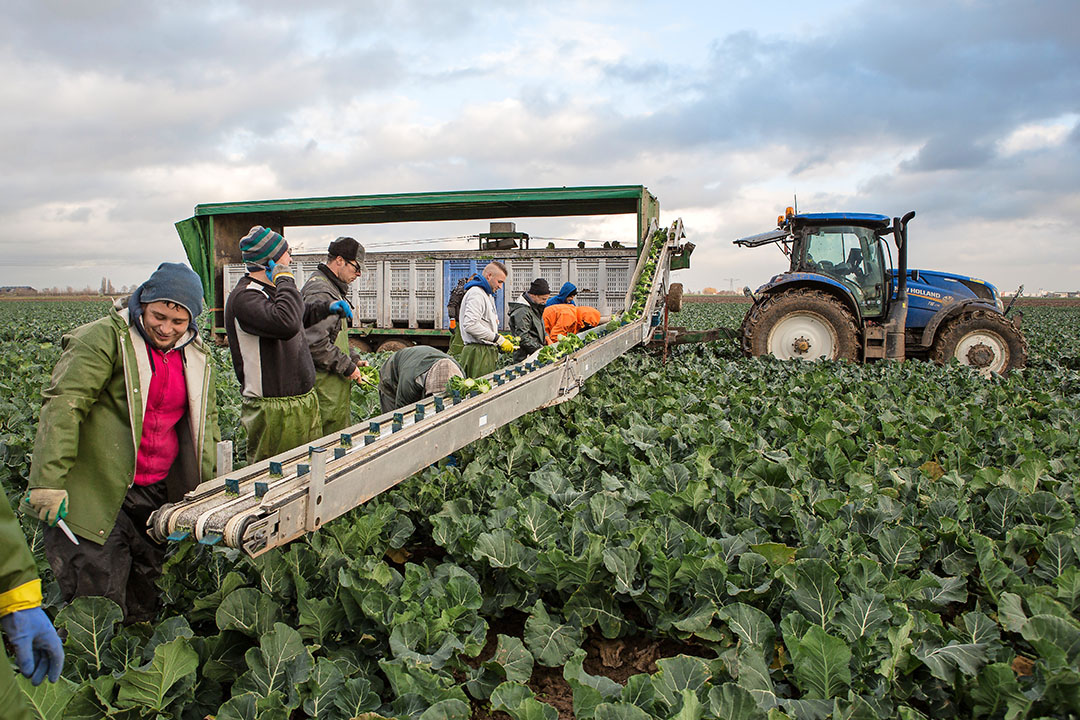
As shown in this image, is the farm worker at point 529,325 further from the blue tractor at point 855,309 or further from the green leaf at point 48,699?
the green leaf at point 48,699


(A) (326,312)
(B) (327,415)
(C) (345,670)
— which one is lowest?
(C) (345,670)

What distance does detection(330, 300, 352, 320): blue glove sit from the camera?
12.5 ft

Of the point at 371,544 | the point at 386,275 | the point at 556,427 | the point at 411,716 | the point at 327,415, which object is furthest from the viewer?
the point at 386,275

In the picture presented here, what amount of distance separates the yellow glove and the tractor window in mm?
9502

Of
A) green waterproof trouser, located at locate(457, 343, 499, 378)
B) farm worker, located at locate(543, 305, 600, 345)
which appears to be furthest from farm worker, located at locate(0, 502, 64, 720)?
farm worker, located at locate(543, 305, 600, 345)

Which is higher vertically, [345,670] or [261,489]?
[261,489]

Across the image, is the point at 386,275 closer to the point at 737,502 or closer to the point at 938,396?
the point at 938,396

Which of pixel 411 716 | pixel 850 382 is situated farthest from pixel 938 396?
pixel 411 716

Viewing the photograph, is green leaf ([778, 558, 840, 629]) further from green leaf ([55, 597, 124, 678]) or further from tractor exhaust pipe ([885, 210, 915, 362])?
tractor exhaust pipe ([885, 210, 915, 362])

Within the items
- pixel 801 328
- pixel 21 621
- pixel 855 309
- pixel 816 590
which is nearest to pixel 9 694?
pixel 21 621

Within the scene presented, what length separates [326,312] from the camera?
12.7ft

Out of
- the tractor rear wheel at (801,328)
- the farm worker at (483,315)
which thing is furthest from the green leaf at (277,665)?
the tractor rear wheel at (801,328)

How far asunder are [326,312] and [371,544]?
1487mm

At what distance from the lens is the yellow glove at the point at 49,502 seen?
2.30 meters
